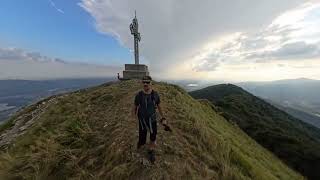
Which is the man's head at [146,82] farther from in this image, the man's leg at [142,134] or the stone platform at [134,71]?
the stone platform at [134,71]

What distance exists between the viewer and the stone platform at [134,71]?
3228 cm

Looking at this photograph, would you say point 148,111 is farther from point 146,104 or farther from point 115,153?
point 115,153

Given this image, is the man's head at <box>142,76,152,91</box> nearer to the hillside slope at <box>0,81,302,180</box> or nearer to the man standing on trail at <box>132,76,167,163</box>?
the man standing on trail at <box>132,76,167,163</box>

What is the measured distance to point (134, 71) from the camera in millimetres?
32281

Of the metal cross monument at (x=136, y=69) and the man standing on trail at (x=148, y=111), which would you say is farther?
the metal cross monument at (x=136, y=69)

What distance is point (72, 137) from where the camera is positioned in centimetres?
1543

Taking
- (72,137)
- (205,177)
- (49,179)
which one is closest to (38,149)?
(72,137)

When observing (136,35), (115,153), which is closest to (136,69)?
(136,35)

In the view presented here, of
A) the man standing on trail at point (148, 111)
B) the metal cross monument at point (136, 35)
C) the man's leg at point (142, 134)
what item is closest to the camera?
the man standing on trail at point (148, 111)

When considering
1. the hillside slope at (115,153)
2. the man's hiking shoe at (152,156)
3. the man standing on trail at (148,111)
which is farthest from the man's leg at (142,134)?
the man's hiking shoe at (152,156)

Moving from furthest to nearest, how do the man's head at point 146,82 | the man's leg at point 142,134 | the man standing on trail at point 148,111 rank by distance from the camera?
the man's leg at point 142,134, the man standing on trail at point 148,111, the man's head at point 146,82

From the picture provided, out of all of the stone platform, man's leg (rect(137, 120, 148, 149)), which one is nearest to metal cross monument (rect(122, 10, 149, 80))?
the stone platform

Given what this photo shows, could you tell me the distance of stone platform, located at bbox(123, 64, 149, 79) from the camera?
32.3 meters

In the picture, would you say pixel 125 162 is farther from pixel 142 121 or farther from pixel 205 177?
pixel 205 177
